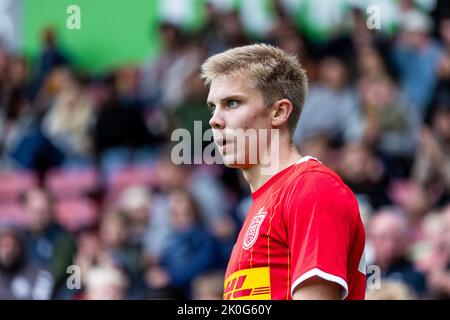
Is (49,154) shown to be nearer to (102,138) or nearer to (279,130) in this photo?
(102,138)

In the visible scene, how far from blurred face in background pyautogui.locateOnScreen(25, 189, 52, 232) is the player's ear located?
6.24 metres

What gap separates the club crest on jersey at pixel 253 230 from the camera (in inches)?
132

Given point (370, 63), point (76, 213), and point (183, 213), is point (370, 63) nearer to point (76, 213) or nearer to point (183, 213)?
point (183, 213)

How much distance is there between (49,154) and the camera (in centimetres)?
1050

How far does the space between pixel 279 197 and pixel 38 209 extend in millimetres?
6656

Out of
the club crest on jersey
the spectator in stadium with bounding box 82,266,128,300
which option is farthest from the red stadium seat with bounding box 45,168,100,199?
the club crest on jersey

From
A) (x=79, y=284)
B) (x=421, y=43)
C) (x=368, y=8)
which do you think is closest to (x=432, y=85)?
(x=421, y=43)

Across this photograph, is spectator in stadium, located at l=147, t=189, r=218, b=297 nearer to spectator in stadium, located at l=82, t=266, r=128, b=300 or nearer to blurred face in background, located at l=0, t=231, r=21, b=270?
spectator in stadium, located at l=82, t=266, r=128, b=300

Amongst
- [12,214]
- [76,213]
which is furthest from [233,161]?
[12,214]

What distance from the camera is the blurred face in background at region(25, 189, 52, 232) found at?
948 centimetres

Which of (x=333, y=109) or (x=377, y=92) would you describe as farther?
(x=333, y=109)

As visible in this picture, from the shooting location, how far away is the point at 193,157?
9.56 m

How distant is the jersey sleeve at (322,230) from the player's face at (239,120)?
1.49 feet

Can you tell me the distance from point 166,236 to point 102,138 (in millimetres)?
1717
